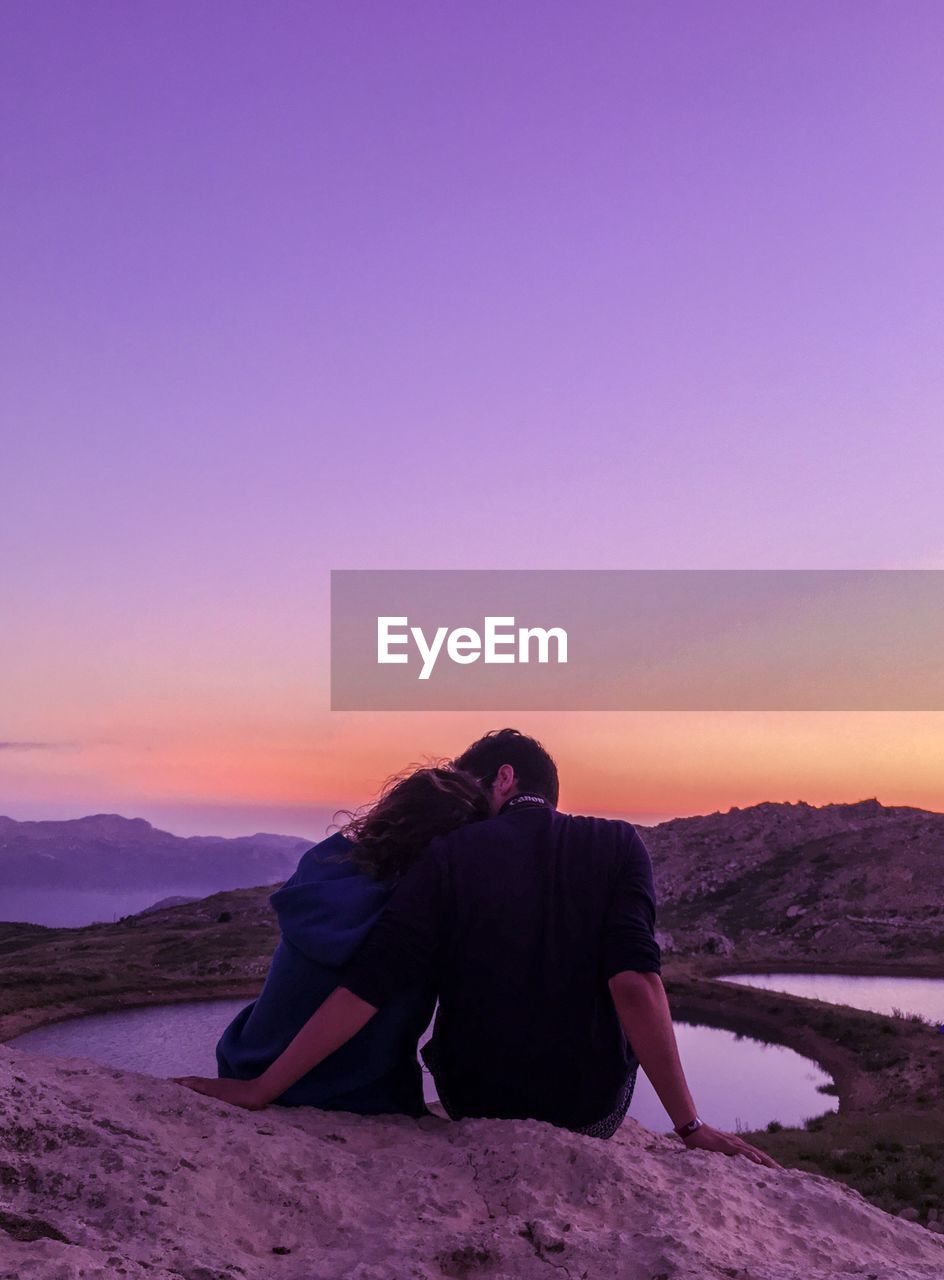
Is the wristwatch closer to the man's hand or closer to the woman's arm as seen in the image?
A: the man's hand

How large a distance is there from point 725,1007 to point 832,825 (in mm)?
63972

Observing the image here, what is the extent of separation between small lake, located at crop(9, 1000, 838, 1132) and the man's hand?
2054 centimetres

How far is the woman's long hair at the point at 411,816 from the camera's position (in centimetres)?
470

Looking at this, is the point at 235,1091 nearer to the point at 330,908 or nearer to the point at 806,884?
the point at 330,908

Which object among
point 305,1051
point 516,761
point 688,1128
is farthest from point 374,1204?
point 516,761

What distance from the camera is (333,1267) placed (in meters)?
2.90

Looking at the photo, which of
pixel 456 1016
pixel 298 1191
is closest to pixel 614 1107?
pixel 456 1016

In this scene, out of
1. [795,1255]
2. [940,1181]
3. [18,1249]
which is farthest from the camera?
[940,1181]

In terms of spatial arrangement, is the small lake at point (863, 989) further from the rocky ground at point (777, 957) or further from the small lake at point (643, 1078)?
the small lake at point (643, 1078)

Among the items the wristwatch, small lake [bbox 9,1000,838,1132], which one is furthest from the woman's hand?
small lake [bbox 9,1000,838,1132]

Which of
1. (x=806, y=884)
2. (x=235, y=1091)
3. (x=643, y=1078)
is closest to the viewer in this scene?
(x=235, y=1091)

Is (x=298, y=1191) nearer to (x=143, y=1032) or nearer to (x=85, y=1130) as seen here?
(x=85, y=1130)

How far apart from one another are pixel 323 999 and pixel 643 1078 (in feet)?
97.6

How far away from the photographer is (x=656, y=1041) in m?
4.25
